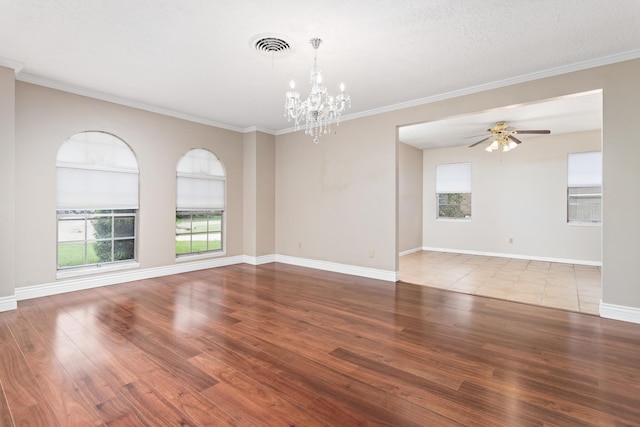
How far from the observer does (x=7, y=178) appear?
11.0ft

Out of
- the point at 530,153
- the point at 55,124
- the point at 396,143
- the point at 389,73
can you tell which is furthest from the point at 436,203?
the point at 55,124

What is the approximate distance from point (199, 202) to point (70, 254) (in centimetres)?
201

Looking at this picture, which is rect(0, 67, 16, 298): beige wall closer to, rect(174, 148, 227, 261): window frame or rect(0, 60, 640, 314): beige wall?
rect(0, 60, 640, 314): beige wall

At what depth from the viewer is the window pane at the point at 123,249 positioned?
15.2ft

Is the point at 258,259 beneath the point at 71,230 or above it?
beneath

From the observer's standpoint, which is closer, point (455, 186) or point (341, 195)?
point (341, 195)

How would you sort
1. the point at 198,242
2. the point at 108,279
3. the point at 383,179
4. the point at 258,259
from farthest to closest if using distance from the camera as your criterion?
the point at 258,259 < the point at 198,242 < the point at 383,179 < the point at 108,279

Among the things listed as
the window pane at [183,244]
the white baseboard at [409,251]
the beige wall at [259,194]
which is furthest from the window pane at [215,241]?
the white baseboard at [409,251]

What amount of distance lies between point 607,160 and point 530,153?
4107 mm

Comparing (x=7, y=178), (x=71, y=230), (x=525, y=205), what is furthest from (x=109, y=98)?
(x=525, y=205)

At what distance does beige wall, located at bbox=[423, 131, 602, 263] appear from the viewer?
21.2 ft

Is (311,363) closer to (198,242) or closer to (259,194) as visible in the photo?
(198,242)

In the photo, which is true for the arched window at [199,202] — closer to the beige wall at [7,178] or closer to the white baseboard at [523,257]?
the beige wall at [7,178]

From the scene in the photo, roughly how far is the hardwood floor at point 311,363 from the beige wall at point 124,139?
874 mm
